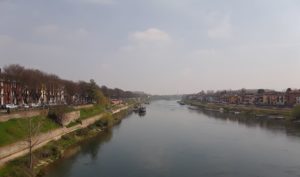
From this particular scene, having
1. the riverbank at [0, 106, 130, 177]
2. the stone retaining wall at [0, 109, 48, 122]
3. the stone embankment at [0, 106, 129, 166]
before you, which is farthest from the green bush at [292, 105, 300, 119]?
the stone retaining wall at [0, 109, 48, 122]

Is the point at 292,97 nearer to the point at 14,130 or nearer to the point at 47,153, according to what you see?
the point at 47,153

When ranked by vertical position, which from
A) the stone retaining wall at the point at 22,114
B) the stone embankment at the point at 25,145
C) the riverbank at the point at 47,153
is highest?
the stone retaining wall at the point at 22,114

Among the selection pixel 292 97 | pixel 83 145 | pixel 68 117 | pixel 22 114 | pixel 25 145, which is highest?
pixel 292 97

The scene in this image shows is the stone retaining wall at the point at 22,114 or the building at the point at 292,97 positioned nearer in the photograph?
the stone retaining wall at the point at 22,114

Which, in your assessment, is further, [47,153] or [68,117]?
[68,117]

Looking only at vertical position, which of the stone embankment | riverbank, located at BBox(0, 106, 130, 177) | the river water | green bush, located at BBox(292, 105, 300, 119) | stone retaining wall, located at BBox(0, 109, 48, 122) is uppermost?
stone retaining wall, located at BBox(0, 109, 48, 122)

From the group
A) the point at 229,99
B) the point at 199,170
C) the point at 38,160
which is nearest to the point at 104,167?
the point at 38,160

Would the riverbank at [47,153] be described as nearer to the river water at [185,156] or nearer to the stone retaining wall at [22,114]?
the river water at [185,156]

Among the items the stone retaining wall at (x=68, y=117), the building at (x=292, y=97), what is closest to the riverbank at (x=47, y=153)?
the stone retaining wall at (x=68, y=117)

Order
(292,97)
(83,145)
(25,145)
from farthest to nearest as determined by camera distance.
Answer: (292,97) → (83,145) → (25,145)

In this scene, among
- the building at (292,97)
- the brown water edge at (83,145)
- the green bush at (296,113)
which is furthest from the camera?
the building at (292,97)

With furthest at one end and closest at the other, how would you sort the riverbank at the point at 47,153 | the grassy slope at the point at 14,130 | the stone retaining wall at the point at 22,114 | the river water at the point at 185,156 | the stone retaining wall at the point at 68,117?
the stone retaining wall at the point at 68,117 < the stone retaining wall at the point at 22,114 < the grassy slope at the point at 14,130 < the river water at the point at 185,156 < the riverbank at the point at 47,153

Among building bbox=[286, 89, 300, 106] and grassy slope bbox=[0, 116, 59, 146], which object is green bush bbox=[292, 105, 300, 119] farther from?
grassy slope bbox=[0, 116, 59, 146]

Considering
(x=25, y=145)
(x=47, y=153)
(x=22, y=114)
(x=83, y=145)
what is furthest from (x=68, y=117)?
(x=25, y=145)
